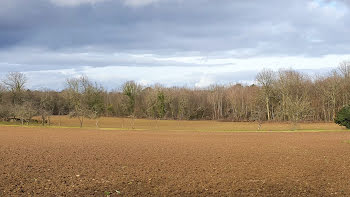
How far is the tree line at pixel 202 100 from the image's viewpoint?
7419 centimetres

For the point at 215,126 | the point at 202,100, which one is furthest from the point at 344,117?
the point at 202,100

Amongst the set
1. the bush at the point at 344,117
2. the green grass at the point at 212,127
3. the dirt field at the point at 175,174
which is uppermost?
the bush at the point at 344,117

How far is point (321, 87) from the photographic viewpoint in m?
76.1

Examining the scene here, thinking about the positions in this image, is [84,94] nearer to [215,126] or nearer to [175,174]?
[215,126]

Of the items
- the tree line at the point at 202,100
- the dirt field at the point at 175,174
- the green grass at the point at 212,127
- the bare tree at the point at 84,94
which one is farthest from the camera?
the bare tree at the point at 84,94

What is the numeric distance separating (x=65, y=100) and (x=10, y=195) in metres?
96.0

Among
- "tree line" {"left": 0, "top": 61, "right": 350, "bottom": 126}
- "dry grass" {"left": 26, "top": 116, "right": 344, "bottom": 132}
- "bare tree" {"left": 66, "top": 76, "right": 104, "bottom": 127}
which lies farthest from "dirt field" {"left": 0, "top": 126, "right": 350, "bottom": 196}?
"bare tree" {"left": 66, "top": 76, "right": 104, "bottom": 127}

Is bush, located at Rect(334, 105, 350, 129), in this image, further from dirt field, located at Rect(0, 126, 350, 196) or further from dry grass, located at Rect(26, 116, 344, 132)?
dirt field, located at Rect(0, 126, 350, 196)

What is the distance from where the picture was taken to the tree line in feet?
243

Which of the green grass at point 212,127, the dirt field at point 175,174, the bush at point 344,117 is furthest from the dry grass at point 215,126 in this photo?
the dirt field at point 175,174

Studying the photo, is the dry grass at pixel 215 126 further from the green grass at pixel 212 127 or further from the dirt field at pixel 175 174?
the dirt field at pixel 175 174

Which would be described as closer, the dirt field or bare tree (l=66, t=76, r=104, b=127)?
the dirt field

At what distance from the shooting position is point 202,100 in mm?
100188

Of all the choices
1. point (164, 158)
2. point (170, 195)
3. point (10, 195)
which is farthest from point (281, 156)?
point (10, 195)
